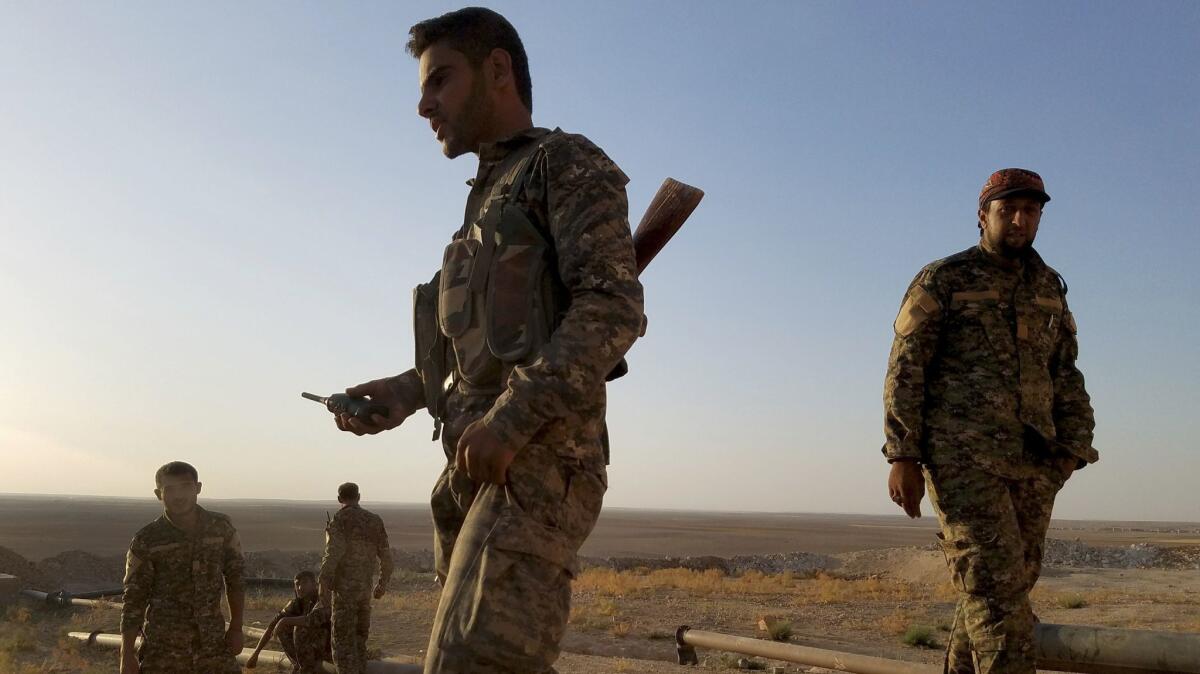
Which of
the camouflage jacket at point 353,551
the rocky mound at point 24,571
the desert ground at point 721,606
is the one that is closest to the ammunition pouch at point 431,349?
the camouflage jacket at point 353,551

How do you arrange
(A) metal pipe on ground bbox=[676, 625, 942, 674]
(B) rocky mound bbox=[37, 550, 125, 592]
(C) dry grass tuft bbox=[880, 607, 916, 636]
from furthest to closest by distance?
(B) rocky mound bbox=[37, 550, 125, 592] → (C) dry grass tuft bbox=[880, 607, 916, 636] → (A) metal pipe on ground bbox=[676, 625, 942, 674]

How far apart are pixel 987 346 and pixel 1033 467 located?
57 centimetres

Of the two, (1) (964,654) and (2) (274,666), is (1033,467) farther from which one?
(2) (274,666)

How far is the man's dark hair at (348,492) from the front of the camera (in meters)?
10.4

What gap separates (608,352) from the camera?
8.15 feet

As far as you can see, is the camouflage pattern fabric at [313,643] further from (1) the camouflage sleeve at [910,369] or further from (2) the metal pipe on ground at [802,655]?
(1) the camouflage sleeve at [910,369]

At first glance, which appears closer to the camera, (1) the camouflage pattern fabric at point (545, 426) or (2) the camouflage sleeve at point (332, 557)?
(1) the camouflage pattern fabric at point (545, 426)

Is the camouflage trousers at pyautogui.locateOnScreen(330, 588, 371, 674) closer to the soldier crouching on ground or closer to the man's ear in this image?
the soldier crouching on ground

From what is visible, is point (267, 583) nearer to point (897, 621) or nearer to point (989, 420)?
point (897, 621)

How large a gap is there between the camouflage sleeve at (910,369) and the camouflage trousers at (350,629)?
6.56 m

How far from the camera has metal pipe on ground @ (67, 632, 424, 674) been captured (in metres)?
8.80

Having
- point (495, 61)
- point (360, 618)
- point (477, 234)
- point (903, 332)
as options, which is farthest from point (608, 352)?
point (360, 618)

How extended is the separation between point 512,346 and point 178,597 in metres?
5.36

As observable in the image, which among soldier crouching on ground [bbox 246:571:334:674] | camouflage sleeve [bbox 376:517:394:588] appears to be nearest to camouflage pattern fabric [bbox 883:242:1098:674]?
camouflage sleeve [bbox 376:517:394:588]
